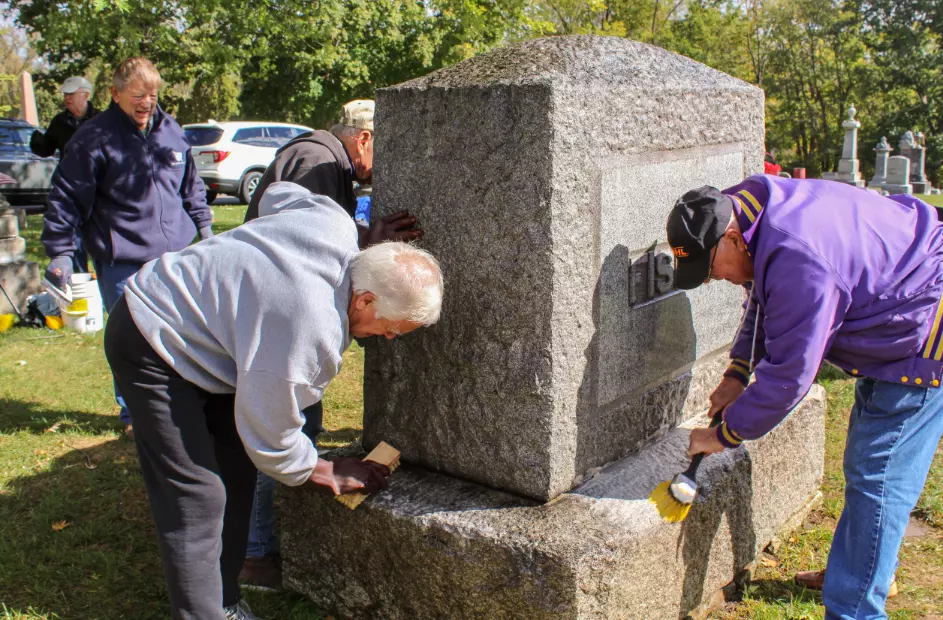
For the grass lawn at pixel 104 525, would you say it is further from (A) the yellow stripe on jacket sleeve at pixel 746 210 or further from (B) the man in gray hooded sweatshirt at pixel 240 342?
(A) the yellow stripe on jacket sleeve at pixel 746 210

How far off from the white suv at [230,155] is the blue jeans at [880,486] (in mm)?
14312

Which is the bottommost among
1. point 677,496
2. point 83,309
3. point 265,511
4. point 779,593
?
point 779,593

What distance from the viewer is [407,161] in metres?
2.51

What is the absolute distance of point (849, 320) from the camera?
2.26 metres

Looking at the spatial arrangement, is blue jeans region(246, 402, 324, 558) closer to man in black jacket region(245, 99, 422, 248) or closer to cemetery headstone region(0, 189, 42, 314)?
man in black jacket region(245, 99, 422, 248)

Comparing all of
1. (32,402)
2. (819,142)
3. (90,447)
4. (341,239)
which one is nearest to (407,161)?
(341,239)

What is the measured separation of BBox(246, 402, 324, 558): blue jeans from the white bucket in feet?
12.3

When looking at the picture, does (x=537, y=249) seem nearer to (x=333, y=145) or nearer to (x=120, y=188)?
(x=333, y=145)

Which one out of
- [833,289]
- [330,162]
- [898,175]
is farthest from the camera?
[898,175]

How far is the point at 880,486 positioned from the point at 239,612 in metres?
1.91

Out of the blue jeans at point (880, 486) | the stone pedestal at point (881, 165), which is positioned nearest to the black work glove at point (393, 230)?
the blue jeans at point (880, 486)

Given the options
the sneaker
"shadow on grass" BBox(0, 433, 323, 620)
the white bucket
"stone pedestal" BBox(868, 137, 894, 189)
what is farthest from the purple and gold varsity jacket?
"stone pedestal" BBox(868, 137, 894, 189)

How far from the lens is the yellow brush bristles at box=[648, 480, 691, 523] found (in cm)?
239

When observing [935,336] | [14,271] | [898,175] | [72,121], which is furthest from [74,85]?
[898,175]
